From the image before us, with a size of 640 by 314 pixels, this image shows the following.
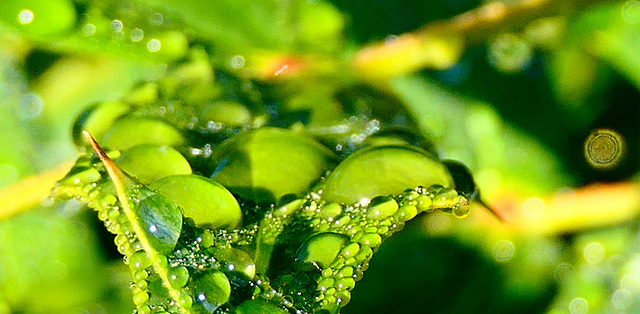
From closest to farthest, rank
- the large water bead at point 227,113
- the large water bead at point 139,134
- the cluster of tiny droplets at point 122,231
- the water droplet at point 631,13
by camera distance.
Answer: the cluster of tiny droplets at point 122,231
the large water bead at point 139,134
the large water bead at point 227,113
the water droplet at point 631,13

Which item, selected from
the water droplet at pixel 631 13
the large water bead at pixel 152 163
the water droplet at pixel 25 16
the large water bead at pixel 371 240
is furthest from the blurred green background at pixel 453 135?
the large water bead at pixel 371 240

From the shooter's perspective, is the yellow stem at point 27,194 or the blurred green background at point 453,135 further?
the blurred green background at point 453,135

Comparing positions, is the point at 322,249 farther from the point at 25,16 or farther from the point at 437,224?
the point at 437,224

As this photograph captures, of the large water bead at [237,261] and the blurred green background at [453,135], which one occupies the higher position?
the blurred green background at [453,135]

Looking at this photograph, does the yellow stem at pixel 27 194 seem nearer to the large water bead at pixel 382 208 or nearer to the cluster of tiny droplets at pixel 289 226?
the cluster of tiny droplets at pixel 289 226

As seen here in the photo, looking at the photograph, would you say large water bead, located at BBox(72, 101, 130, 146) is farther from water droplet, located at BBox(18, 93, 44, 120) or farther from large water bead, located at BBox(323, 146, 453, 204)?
water droplet, located at BBox(18, 93, 44, 120)

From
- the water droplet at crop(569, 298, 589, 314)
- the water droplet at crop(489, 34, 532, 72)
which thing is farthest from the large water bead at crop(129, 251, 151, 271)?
the water droplet at crop(489, 34, 532, 72)

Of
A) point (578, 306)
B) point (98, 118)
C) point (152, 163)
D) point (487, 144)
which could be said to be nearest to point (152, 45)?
point (98, 118)
